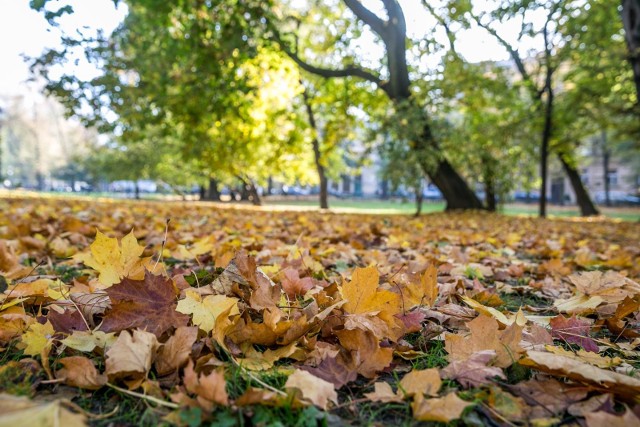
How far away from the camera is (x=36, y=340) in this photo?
1.09 m

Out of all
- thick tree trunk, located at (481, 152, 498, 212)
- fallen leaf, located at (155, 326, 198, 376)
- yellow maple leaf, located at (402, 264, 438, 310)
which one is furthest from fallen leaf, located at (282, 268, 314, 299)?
thick tree trunk, located at (481, 152, 498, 212)

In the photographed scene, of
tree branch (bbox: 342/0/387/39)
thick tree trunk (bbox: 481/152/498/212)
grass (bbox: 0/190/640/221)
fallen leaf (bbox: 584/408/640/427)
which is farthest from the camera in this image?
grass (bbox: 0/190/640/221)

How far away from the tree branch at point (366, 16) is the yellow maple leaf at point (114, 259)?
9330mm

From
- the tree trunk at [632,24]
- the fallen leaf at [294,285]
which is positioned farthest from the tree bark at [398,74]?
the fallen leaf at [294,285]

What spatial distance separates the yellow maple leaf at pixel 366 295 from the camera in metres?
1.29

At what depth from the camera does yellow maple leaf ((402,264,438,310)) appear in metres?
1.55

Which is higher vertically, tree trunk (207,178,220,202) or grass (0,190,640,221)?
tree trunk (207,178,220,202)

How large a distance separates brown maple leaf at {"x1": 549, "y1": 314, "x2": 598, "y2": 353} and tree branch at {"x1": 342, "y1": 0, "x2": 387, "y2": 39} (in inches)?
367

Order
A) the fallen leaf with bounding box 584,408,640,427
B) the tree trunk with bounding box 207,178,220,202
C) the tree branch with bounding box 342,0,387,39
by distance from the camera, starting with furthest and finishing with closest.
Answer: the tree trunk with bounding box 207,178,220,202
the tree branch with bounding box 342,0,387,39
the fallen leaf with bounding box 584,408,640,427

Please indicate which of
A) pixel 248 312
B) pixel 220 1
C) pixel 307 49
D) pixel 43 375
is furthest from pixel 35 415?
pixel 307 49

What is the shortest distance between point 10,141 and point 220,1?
73248 mm

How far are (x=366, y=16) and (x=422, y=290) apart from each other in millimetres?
9727

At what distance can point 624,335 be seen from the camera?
151 centimetres

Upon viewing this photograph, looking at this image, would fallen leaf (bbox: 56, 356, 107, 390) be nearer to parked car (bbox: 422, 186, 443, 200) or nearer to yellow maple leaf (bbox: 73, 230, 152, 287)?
yellow maple leaf (bbox: 73, 230, 152, 287)
